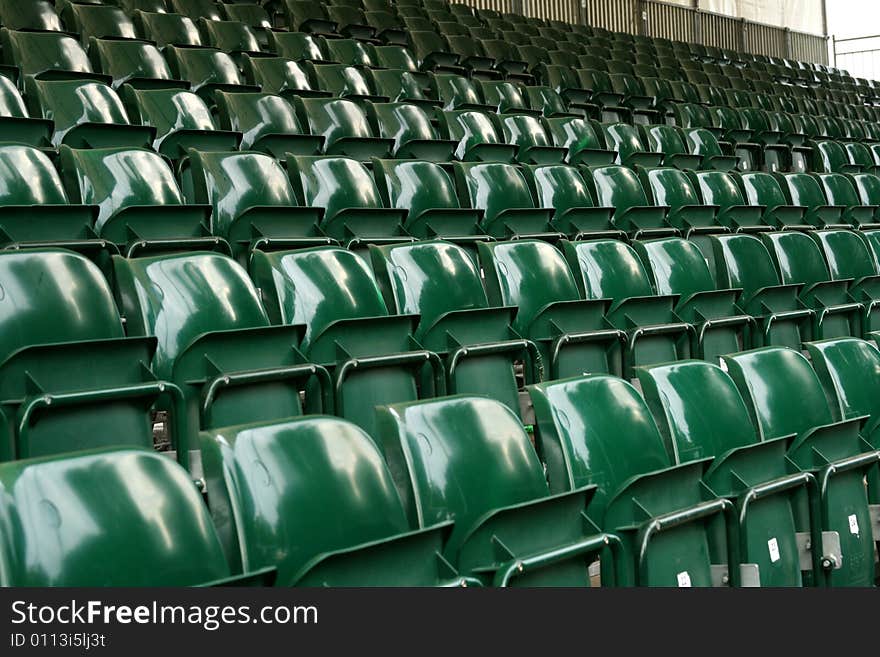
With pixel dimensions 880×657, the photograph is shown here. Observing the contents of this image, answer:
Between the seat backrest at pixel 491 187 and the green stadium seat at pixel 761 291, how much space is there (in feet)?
1.42

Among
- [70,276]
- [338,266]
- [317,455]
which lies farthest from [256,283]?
[317,455]

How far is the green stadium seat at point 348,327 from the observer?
1325mm

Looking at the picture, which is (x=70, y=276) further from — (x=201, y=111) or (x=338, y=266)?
(x=201, y=111)

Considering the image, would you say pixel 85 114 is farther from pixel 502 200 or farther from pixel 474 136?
pixel 474 136

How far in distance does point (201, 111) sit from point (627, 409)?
1453 millimetres

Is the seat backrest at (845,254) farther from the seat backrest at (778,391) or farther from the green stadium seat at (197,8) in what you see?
the green stadium seat at (197,8)

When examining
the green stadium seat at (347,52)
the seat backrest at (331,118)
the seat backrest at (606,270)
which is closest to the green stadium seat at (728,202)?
the seat backrest at (606,270)

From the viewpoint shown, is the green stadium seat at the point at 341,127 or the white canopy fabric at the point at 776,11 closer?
the green stadium seat at the point at 341,127

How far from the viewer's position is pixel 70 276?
1.31 m

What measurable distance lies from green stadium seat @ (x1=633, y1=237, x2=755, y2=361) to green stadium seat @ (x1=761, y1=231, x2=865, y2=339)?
8.0 inches

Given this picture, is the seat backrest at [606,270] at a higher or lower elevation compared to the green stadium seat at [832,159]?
lower

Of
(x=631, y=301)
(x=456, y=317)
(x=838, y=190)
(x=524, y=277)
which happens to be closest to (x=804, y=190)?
(x=838, y=190)

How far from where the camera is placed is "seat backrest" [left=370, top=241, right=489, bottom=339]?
166cm

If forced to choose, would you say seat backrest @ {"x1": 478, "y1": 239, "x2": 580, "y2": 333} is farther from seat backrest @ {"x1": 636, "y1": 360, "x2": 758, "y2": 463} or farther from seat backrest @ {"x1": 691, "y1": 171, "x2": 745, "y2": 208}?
seat backrest @ {"x1": 691, "y1": 171, "x2": 745, "y2": 208}
